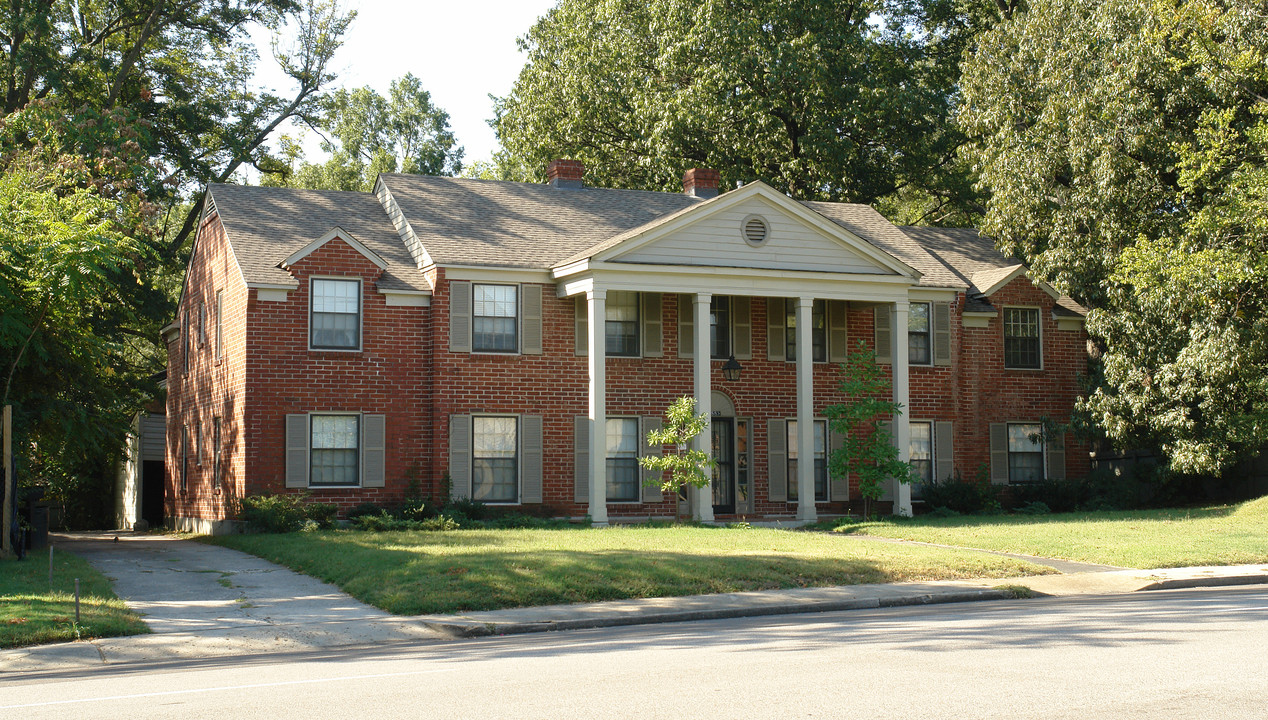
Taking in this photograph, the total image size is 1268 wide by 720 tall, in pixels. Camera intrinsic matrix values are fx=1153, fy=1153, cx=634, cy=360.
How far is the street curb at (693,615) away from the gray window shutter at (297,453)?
11275 millimetres

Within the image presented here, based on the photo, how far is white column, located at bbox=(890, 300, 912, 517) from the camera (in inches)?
988

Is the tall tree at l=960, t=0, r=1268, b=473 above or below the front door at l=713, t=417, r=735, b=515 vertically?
above

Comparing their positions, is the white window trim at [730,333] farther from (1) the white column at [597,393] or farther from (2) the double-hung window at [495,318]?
(2) the double-hung window at [495,318]

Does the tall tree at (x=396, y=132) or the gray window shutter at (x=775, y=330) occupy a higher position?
the tall tree at (x=396, y=132)

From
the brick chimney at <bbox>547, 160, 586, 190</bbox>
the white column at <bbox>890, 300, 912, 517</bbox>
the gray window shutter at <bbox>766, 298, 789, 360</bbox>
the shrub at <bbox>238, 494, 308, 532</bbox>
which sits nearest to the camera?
the shrub at <bbox>238, 494, 308, 532</bbox>

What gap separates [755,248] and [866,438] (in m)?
4.84

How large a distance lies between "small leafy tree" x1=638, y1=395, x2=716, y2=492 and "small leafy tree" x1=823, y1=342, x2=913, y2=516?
3.21 m

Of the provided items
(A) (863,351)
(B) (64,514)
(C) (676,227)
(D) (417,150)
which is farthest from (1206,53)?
(D) (417,150)

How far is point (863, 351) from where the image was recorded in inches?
973

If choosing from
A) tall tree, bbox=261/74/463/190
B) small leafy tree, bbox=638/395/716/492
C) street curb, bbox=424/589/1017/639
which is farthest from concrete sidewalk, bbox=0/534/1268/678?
tall tree, bbox=261/74/463/190

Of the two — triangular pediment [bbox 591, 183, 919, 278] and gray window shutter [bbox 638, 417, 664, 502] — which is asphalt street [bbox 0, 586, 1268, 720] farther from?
gray window shutter [bbox 638, 417, 664, 502]

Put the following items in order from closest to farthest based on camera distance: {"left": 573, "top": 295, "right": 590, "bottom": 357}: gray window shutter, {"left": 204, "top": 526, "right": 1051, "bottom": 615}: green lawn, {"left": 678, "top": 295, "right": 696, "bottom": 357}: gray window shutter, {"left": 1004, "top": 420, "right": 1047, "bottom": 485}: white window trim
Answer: {"left": 204, "top": 526, "right": 1051, "bottom": 615}: green lawn
{"left": 573, "top": 295, "right": 590, "bottom": 357}: gray window shutter
{"left": 678, "top": 295, "right": 696, "bottom": 357}: gray window shutter
{"left": 1004, "top": 420, "right": 1047, "bottom": 485}: white window trim

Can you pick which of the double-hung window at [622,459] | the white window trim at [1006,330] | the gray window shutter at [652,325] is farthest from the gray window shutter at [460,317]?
the white window trim at [1006,330]

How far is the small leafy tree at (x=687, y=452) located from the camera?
2253 cm
